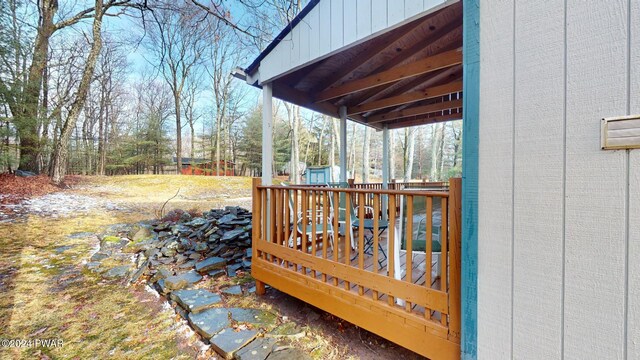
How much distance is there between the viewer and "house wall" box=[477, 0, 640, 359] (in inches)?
44.3

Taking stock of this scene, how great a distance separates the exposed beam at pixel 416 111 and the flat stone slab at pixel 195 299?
185 inches

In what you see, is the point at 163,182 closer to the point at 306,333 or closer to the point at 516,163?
the point at 306,333

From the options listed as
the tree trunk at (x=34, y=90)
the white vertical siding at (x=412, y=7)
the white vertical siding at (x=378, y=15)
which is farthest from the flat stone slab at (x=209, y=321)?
the tree trunk at (x=34, y=90)

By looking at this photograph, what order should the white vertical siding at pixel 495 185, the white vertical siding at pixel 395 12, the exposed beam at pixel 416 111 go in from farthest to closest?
the exposed beam at pixel 416 111 → the white vertical siding at pixel 395 12 → the white vertical siding at pixel 495 185


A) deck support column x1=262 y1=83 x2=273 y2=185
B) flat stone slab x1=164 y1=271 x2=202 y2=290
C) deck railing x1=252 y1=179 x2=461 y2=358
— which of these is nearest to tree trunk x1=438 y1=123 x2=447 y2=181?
deck support column x1=262 y1=83 x2=273 y2=185

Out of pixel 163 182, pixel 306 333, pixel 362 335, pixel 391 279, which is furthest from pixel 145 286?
pixel 163 182

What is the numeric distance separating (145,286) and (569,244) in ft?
13.9

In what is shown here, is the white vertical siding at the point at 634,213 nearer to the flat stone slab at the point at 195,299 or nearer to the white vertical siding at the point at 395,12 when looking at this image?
the white vertical siding at the point at 395,12

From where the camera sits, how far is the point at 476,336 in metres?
1.52

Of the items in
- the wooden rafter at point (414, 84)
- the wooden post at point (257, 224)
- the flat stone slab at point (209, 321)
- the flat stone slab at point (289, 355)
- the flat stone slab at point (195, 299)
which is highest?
the wooden rafter at point (414, 84)

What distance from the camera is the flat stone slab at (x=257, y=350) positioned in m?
2.07

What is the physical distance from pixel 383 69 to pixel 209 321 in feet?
12.3

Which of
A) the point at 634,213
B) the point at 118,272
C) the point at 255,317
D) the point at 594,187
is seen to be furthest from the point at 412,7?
the point at 118,272

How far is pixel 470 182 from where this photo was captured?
60.8 inches
